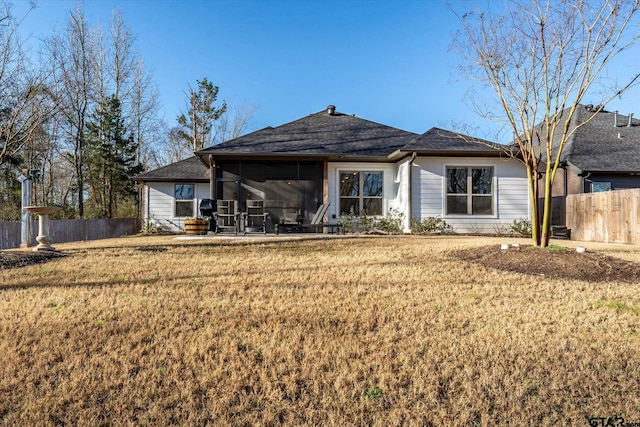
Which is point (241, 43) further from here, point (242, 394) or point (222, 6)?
point (242, 394)

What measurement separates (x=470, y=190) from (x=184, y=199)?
1145cm

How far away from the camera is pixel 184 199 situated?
54.6 ft

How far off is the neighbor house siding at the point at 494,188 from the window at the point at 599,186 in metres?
4.69

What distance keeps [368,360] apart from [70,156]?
2221 centimetres

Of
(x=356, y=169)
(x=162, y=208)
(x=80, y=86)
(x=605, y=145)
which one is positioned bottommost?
(x=162, y=208)

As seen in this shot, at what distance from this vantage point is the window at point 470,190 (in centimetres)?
1223

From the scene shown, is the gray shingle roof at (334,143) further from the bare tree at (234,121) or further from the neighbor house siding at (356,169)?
the bare tree at (234,121)

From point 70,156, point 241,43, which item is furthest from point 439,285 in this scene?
point 70,156

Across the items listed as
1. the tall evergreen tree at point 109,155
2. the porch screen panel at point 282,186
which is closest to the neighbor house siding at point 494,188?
the porch screen panel at point 282,186

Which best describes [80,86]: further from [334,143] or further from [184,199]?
[334,143]

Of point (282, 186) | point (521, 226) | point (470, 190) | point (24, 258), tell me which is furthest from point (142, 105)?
point (521, 226)

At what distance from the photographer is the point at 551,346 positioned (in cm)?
280

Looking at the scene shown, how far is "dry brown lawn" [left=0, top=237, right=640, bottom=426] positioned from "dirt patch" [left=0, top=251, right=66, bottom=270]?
4.77 ft

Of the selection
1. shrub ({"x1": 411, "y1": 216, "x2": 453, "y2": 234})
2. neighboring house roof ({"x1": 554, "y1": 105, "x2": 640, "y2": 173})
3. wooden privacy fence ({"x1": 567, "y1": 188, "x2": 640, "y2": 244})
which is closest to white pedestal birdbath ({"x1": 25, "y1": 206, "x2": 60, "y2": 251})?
shrub ({"x1": 411, "y1": 216, "x2": 453, "y2": 234})
